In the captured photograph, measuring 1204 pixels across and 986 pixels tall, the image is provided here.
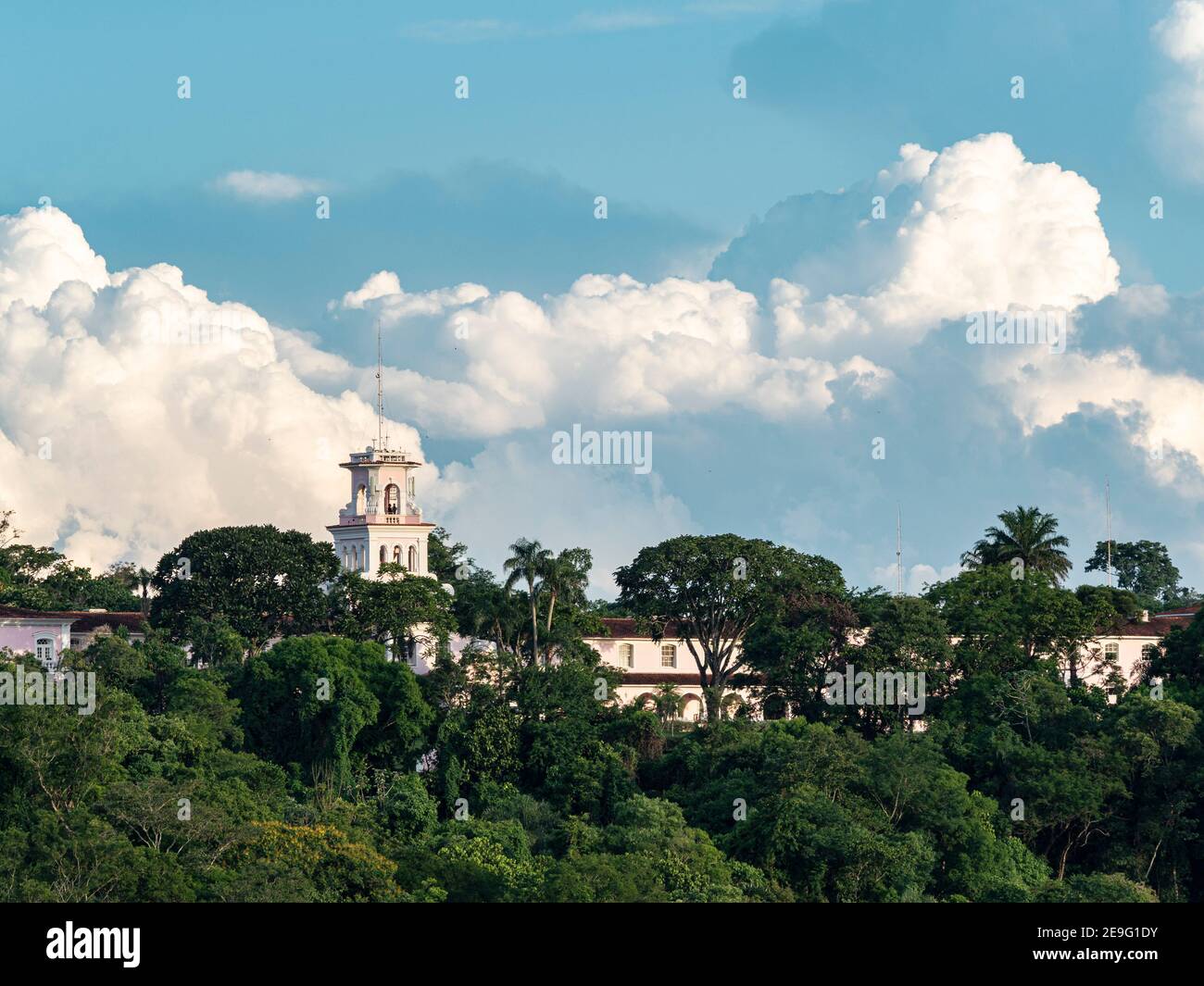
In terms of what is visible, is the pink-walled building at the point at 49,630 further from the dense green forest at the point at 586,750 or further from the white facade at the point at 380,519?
the white facade at the point at 380,519

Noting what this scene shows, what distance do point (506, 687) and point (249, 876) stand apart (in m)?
18.6

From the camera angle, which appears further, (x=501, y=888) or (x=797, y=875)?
(x=797, y=875)

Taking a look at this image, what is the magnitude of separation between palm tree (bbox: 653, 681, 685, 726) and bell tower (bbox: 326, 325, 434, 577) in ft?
44.2

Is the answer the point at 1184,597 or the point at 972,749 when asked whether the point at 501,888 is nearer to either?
the point at 972,749

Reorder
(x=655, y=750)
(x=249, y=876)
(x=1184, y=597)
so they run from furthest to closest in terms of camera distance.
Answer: (x=1184, y=597) < (x=655, y=750) < (x=249, y=876)

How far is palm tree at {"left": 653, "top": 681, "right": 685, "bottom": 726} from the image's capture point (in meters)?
69.2

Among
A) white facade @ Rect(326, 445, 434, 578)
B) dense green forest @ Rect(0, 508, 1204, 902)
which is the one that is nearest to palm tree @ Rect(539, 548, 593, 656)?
dense green forest @ Rect(0, 508, 1204, 902)

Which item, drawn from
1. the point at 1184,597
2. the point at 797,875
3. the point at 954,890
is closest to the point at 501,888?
the point at 797,875

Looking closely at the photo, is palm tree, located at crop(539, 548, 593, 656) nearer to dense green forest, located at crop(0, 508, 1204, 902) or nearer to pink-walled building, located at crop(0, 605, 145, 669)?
dense green forest, located at crop(0, 508, 1204, 902)

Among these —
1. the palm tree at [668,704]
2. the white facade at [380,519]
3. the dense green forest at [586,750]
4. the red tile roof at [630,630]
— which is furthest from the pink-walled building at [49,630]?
the palm tree at [668,704]

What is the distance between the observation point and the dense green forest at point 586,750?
48.9m

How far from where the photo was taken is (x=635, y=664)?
260 ft

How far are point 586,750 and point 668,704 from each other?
850cm

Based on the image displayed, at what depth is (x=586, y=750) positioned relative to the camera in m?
61.5
